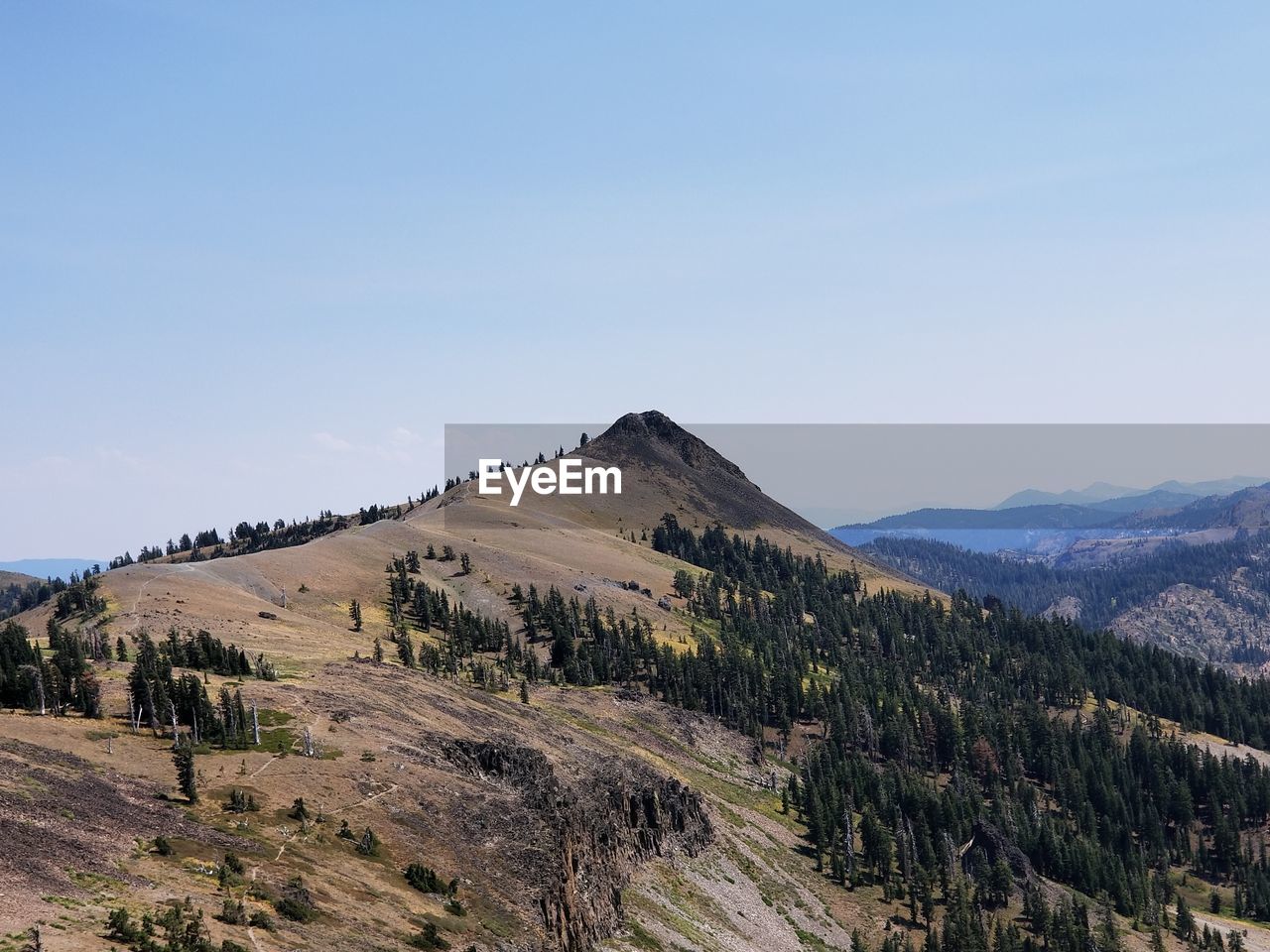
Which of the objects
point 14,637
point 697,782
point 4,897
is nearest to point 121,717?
point 14,637

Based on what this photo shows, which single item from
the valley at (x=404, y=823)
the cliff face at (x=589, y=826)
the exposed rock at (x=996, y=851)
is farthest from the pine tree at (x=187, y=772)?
the exposed rock at (x=996, y=851)

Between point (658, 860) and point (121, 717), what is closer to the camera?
point (121, 717)

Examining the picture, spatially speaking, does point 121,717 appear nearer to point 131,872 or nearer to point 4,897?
point 131,872

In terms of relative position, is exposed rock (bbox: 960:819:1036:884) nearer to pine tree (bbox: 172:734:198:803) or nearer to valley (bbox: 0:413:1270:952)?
valley (bbox: 0:413:1270:952)

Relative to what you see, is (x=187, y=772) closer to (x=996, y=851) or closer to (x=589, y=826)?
(x=589, y=826)

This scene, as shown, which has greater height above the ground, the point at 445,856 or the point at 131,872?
the point at 131,872

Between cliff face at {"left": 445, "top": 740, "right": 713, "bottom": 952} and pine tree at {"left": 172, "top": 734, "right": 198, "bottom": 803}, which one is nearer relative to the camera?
pine tree at {"left": 172, "top": 734, "right": 198, "bottom": 803}

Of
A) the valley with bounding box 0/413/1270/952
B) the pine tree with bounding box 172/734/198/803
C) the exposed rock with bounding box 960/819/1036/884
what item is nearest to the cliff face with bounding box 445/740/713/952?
the valley with bounding box 0/413/1270/952

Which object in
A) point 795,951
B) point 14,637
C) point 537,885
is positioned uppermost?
point 14,637
